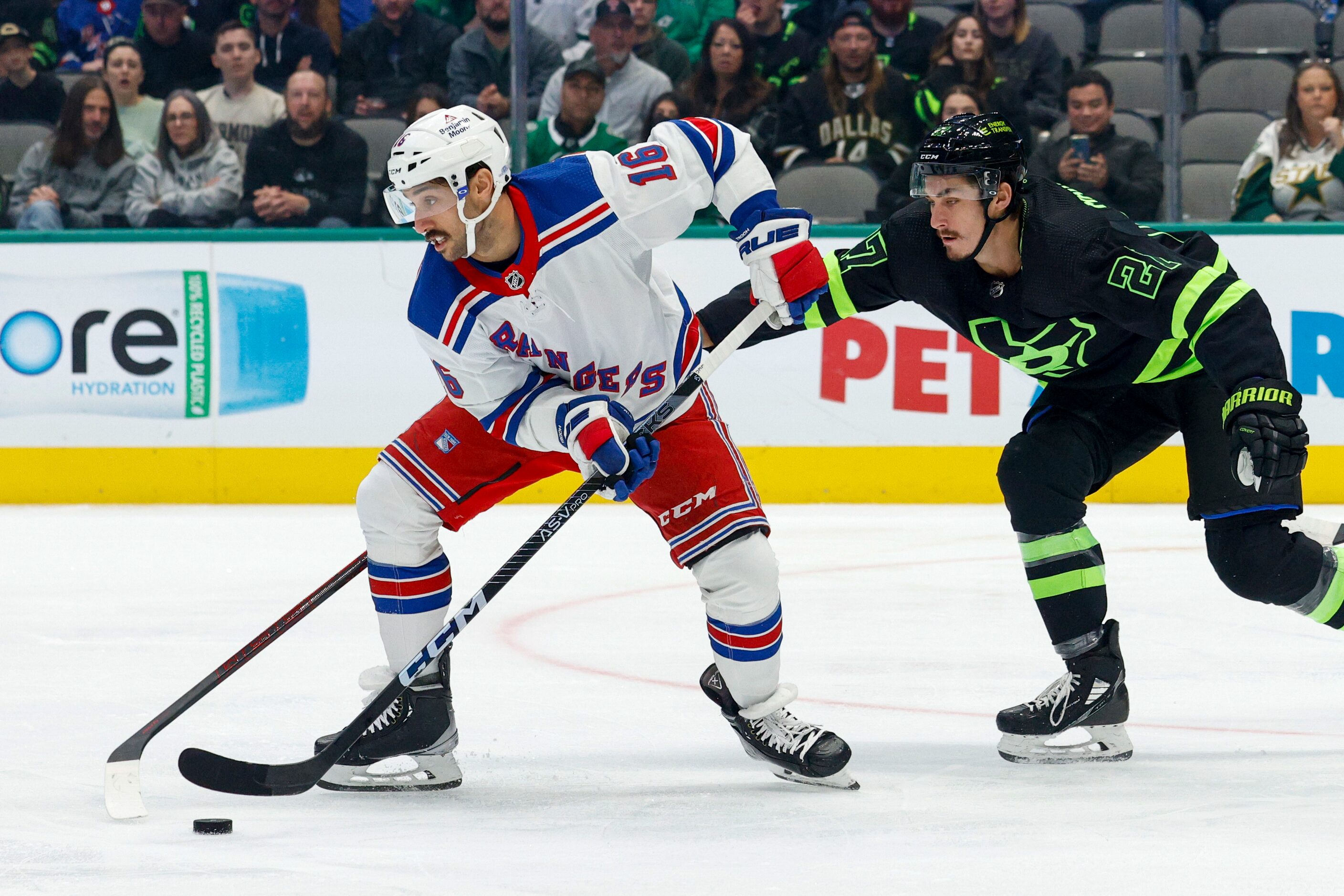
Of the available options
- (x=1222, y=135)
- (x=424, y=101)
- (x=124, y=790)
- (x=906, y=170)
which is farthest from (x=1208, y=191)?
(x=124, y=790)

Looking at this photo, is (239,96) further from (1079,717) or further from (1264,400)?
(1264,400)

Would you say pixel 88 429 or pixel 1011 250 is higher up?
pixel 1011 250

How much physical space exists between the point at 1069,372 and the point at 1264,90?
407 cm

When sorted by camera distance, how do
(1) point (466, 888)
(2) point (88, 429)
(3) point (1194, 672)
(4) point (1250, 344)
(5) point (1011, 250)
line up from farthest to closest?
(2) point (88, 429) < (3) point (1194, 672) < (5) point (1011, 250) < (4) point (1250, 344) < (1) point (466, 888)

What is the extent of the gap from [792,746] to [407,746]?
63 cm

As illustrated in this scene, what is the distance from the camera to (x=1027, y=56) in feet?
21.1

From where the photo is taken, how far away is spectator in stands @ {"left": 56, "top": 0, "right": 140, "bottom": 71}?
23.1 feet

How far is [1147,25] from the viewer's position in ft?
21.1

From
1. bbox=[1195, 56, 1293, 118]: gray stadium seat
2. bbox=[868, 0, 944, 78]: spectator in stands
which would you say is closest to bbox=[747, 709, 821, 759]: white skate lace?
bbox=[868, 0, 944, 78]: spectator in stands

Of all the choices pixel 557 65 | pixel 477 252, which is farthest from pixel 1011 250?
pixel 557 65

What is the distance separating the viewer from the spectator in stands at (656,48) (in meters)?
6.43

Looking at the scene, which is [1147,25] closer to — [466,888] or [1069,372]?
[1069,372]

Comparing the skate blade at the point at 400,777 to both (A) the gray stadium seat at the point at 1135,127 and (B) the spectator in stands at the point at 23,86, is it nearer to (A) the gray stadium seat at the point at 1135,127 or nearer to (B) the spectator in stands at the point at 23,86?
(A) the gray stadium seat at the point at 1135,127

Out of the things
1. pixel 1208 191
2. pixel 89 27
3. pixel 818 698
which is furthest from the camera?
pixel 89 27
